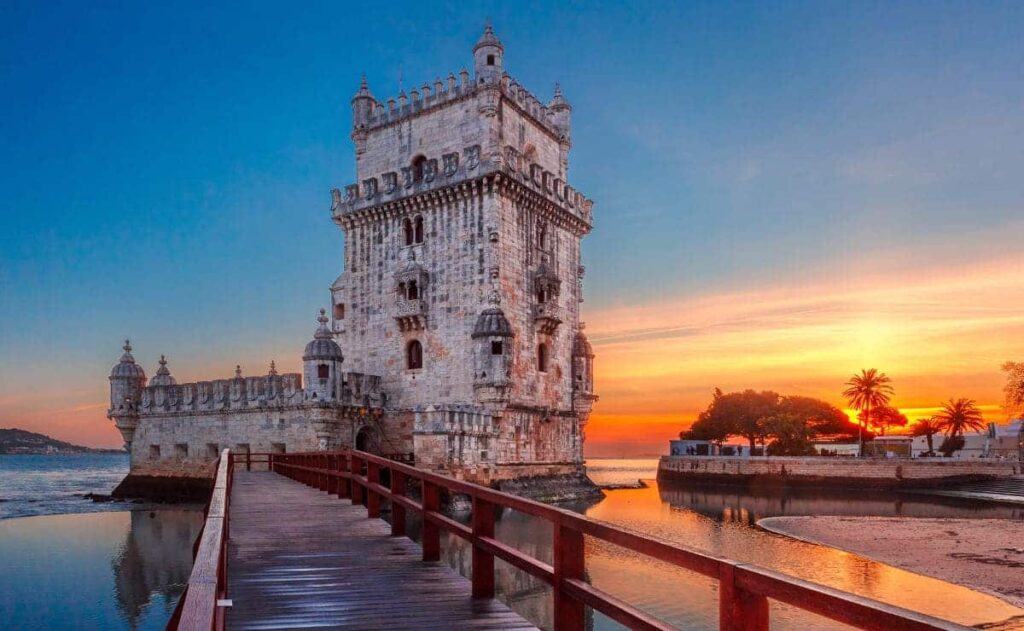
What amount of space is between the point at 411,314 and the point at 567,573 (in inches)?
1247

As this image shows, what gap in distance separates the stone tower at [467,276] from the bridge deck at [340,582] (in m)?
20.8

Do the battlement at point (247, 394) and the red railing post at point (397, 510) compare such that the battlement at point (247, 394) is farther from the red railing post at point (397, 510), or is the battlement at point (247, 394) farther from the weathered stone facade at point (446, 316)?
the red railing post at point (397, 510)

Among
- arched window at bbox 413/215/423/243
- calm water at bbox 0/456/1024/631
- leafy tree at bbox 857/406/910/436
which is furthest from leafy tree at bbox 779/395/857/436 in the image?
arched window at bbox 413/215/423/243

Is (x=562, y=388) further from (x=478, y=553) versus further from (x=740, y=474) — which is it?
(x=478, y=553)

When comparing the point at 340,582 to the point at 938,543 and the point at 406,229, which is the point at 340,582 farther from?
the point at 406,229

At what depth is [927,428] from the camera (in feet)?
247

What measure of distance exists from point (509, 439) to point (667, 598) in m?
18.2

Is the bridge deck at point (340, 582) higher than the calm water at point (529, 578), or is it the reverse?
the bridge deck at point (340, 582)

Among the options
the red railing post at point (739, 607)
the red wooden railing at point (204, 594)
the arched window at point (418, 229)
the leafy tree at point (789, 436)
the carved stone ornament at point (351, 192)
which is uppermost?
the carved stone ornament at point (351, 192)

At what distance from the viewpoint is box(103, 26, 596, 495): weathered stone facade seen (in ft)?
115

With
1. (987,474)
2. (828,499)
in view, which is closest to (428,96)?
(828,499)

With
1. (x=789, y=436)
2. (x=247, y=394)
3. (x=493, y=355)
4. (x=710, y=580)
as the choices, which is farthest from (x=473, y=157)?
(x=789, y=436)

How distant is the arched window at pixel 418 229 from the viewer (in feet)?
126

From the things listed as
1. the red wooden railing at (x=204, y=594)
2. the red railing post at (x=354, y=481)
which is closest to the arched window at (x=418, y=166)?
the red railing post at (x=354, y=481)
